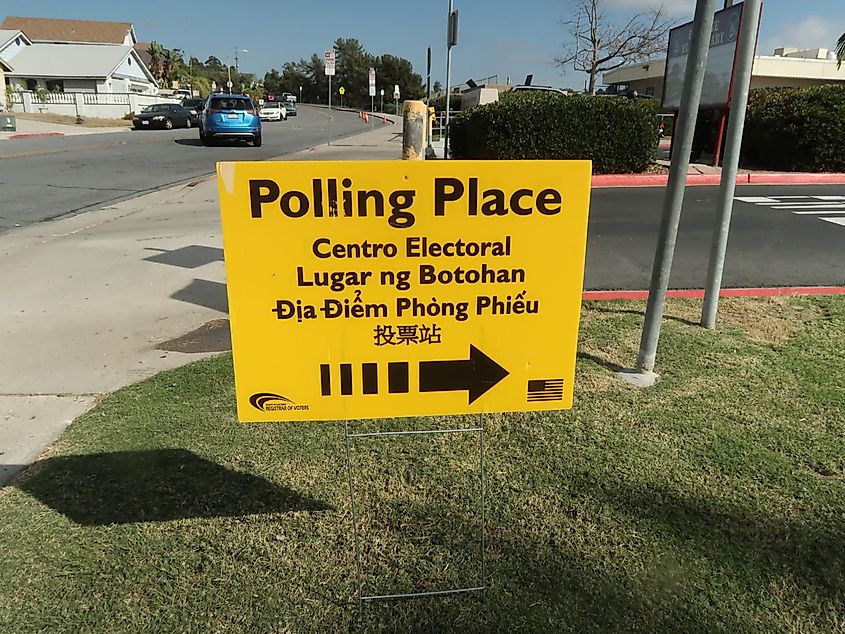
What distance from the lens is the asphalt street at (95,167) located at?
1178 cm

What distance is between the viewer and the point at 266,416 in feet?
7.47

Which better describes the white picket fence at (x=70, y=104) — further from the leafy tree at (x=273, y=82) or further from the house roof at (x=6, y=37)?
the leafy tree at (x=273, y=82)

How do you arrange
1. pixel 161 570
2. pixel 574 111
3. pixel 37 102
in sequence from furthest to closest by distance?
pixel 37 102 < pixel 574 111 < pixel 161 570

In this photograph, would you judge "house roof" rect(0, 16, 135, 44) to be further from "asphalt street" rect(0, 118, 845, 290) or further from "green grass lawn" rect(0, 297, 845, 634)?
"green grass lawn" rect(0, 297, 845, 634)

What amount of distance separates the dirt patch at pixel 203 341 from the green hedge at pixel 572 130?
1020 centimetres

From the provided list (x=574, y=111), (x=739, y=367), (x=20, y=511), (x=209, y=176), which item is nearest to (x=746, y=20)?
(x=739, y=367)

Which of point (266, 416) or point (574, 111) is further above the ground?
point (574, 111)

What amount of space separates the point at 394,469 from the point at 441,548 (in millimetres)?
602

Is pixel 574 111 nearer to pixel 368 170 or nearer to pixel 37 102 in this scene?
pixel 368 170

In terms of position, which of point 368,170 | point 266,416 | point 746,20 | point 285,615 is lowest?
point 285,615

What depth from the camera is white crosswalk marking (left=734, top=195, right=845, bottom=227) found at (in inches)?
392

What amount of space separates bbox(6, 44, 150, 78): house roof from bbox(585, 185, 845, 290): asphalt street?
58568 mm

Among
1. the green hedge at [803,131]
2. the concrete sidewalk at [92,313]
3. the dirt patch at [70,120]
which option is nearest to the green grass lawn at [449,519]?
the concrete sidewalk at [92,313]

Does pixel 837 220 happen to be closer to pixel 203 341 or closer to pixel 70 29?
pixel 203 341
